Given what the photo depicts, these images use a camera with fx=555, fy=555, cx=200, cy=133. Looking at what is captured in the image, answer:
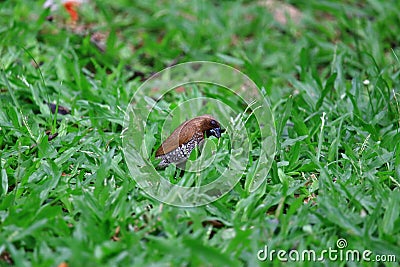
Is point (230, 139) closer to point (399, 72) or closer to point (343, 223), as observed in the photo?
point (343, 223)

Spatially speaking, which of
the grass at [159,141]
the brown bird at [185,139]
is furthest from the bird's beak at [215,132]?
the grass at [159,141]

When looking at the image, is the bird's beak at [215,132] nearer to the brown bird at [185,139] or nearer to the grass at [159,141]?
the brown bird at [185,139]

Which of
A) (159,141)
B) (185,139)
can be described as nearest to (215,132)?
(185,139)

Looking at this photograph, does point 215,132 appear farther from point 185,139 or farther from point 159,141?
point 159,141

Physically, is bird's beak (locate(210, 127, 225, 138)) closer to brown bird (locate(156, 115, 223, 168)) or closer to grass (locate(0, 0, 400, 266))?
brown bird (locate(156, 115, 223, 168))

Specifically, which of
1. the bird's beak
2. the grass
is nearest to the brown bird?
the bird's beak

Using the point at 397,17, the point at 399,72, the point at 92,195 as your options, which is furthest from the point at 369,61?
the point at 92,195
